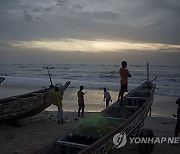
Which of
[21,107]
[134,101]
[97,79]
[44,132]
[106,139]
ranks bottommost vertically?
Answer: [44,132]

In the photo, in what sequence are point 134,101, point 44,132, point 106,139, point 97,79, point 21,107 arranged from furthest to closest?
1. point 97,79
2. point 21,107
3. point 134,101
4. point 44,132
5. point 106,139

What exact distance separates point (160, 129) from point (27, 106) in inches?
242

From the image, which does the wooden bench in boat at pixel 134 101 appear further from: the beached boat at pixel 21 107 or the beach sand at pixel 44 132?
the beached boat at pixel 21 107

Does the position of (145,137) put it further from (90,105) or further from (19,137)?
(90,105)

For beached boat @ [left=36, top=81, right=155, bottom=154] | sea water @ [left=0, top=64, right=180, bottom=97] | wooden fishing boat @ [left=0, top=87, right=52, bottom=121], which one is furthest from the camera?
sea water @ [left=0, top=64, right=180, bottom=97]

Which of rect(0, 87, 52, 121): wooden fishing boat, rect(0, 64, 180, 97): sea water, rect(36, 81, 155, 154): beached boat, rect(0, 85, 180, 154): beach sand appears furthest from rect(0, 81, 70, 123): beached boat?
rect(0, 64, 180, 97): sea water

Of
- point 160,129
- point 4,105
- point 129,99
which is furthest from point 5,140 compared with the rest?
point 160,129

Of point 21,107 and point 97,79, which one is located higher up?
point 21,107

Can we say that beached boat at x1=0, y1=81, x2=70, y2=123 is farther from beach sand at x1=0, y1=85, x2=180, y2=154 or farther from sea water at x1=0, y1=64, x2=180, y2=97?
sea water at x1=0, y1=64, x2=180, y2=97

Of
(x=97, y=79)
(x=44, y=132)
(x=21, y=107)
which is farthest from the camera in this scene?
(x=97, y=79)

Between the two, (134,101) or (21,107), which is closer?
(134,101)

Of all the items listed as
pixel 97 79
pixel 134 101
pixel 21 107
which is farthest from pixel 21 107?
pixel 97 79

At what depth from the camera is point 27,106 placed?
1176cm

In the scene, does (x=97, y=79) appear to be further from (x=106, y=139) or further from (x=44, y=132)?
(x=106, y=139)
